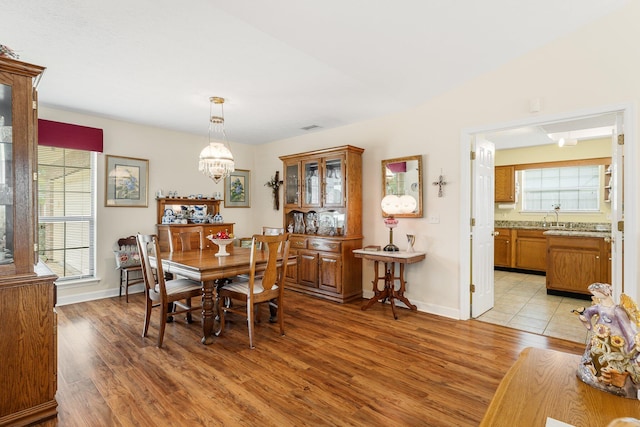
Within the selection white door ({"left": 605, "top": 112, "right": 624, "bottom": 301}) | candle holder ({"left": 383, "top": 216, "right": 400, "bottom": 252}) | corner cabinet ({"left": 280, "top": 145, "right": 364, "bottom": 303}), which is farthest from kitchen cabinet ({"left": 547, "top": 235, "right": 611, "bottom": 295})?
corner cabinet ({"left": 280, "top": 145, "right": 364, "bottom": 303})

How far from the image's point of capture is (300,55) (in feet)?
9.23

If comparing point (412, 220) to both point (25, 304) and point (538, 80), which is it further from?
point (25, 304)

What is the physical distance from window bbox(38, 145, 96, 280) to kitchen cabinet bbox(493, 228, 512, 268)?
7145 mm

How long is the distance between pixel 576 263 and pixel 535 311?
45.7 inches

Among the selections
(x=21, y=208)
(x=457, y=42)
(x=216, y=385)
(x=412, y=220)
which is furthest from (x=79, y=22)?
(x=412, y=220)

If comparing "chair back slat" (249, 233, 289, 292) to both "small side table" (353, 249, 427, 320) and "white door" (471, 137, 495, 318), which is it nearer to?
"small side table" (353, 249, 427, 320)

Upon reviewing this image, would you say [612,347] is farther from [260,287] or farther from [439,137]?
[439,137]

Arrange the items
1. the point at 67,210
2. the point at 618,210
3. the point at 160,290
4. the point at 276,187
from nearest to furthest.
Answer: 1. the point at 618,210
2. the point at 160,290
3. the point at 67,210
4. the point at 276,187

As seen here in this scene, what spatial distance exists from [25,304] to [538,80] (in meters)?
4.46

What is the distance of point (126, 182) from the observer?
4797mm

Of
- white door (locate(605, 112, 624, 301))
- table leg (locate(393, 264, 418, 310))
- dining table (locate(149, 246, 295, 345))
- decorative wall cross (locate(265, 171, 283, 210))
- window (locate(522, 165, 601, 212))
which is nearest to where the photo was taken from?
white door (locate(605, 112, 624, 301))

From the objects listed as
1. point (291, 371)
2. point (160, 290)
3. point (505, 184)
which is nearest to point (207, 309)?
point (160, 290)

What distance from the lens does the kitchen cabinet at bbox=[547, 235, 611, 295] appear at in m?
4.32

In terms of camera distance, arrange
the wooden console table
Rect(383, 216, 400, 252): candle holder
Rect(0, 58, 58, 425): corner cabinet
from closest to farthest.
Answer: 1. the wooden console table
2. Rect(0, 58, 58, 425): corner cabinet
3. Rect(383, 216, 400, 252): candle holder
